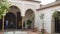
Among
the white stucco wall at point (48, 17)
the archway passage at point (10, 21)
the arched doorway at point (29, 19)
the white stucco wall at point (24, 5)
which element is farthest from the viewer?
the archway passage at point (10, 21)

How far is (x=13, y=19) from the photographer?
2798 centimetres

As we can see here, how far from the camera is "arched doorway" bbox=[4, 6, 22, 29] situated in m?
27.3

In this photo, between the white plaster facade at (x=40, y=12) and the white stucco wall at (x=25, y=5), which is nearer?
the white plaster facade at (x=40, y=12)

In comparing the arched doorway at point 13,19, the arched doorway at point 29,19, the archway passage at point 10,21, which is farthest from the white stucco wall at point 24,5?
the archway passage at point 10,21

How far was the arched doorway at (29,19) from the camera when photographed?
85.4 feet

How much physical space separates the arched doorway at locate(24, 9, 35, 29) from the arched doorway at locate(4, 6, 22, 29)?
4.47 ft

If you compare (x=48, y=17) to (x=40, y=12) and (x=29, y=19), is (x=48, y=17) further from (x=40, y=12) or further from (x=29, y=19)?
(x=29, y=19)

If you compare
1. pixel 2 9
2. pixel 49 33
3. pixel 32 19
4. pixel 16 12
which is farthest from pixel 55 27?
pixel 2 9

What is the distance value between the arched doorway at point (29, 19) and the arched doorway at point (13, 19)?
53.7 inches

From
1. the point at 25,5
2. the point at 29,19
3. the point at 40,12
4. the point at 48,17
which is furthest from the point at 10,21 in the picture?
the point at 48,17

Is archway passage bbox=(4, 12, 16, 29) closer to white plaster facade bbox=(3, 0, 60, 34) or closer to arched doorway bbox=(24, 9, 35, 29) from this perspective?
arched doorway bbox=(24, 9, 35, 29)

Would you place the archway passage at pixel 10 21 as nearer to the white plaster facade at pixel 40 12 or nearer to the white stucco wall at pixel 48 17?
the white plaster facade at pixel 40 12

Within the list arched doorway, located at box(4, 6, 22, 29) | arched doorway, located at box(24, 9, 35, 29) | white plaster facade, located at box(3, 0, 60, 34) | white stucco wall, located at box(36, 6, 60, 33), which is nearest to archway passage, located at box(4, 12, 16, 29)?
arched doorway, located at box(4, 6, 22, 29)

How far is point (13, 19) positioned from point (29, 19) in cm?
303
